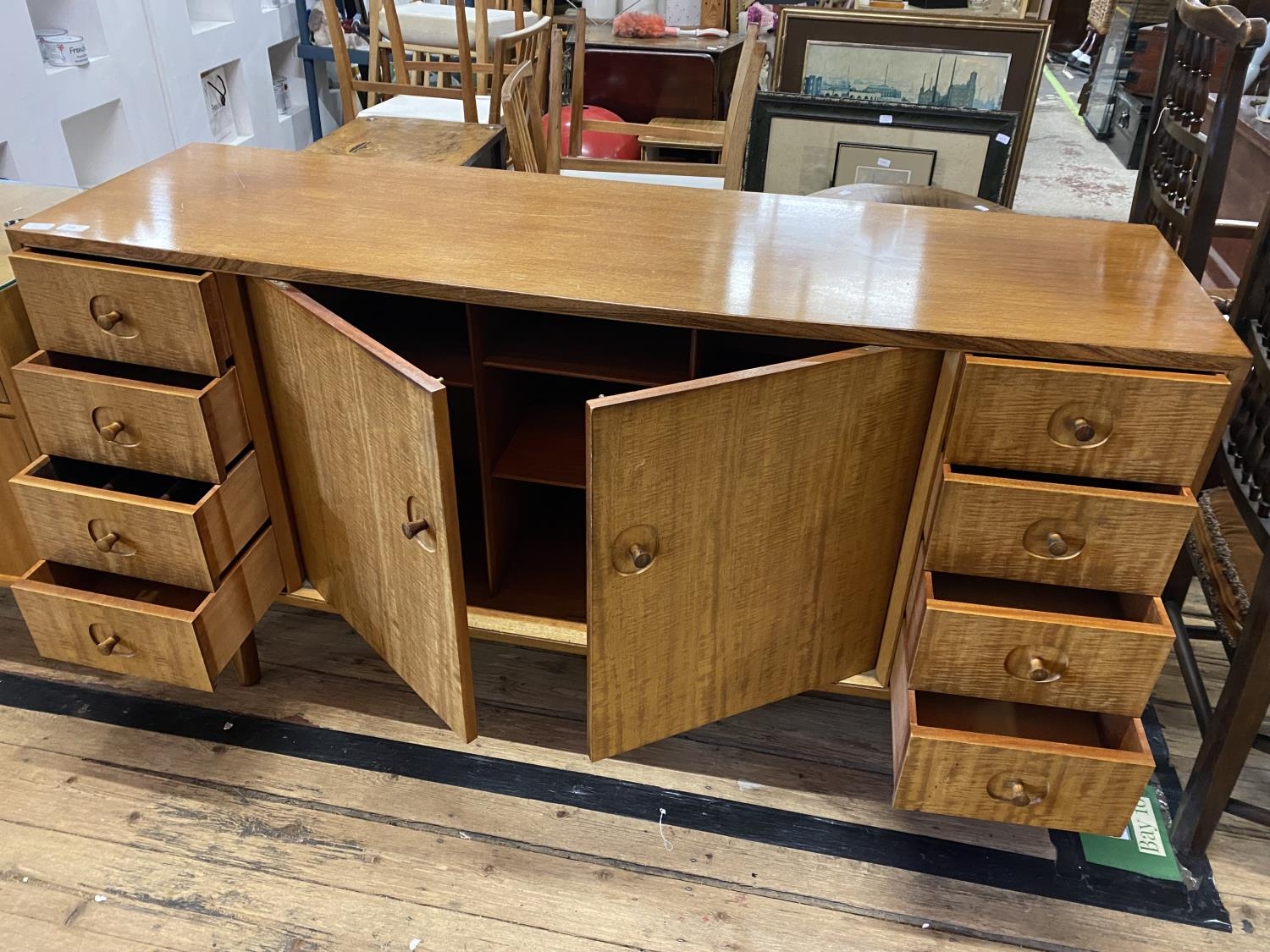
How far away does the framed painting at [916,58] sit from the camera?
313cm

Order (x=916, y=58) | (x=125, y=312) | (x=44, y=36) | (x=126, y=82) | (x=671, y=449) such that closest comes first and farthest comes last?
(x=671, y=449) < (x=125, y=312) < (x=44, y=36) < (x=126, y=82) < (x=916, y=58)

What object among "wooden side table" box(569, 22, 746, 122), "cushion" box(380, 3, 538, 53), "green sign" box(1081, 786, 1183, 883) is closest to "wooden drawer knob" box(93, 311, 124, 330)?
"green sign" box(1081, 786, 1183, 883)

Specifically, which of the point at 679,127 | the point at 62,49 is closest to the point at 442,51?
the point at 679,127

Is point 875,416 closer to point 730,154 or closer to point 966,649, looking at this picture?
point 966,649

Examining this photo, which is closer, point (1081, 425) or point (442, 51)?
point (1081, 425)

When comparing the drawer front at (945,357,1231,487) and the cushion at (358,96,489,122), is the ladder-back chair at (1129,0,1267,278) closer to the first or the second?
the drawer front at (945,357,1231,487)

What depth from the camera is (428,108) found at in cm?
258

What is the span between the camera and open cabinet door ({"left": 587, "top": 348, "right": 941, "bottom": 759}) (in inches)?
34.3

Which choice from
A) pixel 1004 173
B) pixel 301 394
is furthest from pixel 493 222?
pixel 1004 173

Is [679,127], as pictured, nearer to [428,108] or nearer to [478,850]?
[428,108]

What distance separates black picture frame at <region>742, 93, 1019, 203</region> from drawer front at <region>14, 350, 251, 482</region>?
2.22 metres

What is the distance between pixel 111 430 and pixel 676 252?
0.71 m

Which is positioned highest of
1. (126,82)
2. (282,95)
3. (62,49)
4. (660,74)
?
(62,49)

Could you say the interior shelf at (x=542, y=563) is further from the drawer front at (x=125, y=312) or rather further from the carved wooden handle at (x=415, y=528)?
the drawer front at (x=125, y=312)
